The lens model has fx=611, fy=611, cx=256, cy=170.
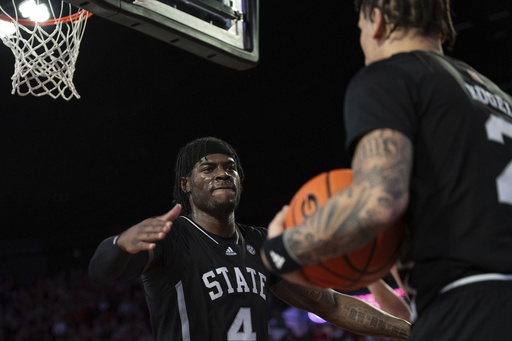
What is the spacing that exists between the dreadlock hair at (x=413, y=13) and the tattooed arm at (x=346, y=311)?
1.60 meters

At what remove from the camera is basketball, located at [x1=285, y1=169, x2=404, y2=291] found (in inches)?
68.1

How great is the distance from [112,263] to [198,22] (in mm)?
1808

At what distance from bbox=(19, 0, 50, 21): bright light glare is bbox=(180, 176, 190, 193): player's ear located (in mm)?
1977

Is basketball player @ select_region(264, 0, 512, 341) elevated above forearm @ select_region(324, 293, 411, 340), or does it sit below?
above

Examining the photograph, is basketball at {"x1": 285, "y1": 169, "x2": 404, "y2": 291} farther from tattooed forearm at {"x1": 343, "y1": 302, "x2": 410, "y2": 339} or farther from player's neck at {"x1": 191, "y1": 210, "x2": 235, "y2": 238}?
player's neck at {"x1": 191, "y1": 210, "x2": 235, "y2": 238}

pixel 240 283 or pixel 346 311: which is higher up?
pixel 240 283

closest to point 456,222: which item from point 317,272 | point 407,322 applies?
point 317,272

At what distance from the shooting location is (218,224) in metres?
3.33

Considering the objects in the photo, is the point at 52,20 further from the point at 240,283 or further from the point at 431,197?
the point at 431,197

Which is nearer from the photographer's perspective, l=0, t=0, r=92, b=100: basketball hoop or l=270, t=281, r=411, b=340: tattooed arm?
l=270, t=281, r=411, b=340: tattooed arm

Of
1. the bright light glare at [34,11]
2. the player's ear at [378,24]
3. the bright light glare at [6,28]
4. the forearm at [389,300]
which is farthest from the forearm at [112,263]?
the bright light glare at [34,11]

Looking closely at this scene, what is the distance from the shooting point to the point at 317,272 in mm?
1765

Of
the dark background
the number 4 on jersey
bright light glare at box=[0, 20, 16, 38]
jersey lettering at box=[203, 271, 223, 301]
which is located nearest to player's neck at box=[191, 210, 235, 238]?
jersey lettering at box=[203, 271, 223, 301]

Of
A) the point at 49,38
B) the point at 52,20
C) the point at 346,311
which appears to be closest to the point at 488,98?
the point at 346,311
